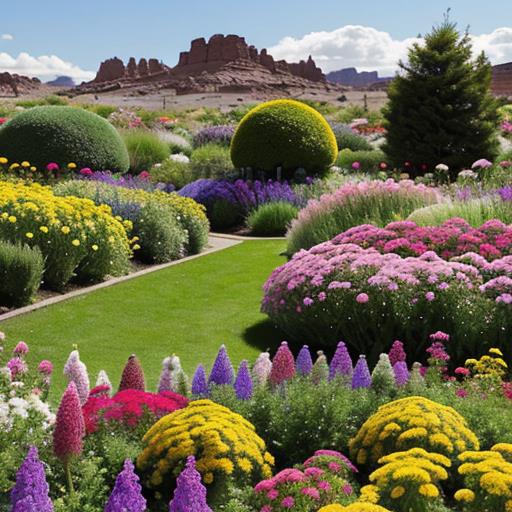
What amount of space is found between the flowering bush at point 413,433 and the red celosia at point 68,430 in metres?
1.25

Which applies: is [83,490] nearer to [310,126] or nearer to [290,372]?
[290,372]

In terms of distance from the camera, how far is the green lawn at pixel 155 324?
6.27 m

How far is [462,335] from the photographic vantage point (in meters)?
5.83

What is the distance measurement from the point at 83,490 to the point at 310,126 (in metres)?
12.8

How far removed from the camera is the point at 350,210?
9.43m

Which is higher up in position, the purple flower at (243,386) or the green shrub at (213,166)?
the green shrub at (213,166)

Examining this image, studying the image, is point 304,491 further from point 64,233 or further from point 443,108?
point 443,108

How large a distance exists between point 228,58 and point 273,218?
153 m

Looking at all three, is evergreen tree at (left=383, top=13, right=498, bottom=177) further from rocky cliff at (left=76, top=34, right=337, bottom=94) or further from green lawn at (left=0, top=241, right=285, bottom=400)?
rocky cliff at (left=76, top=34, right=337, bottom=94)

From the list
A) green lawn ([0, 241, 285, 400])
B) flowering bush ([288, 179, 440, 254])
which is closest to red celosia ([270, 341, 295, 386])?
green lawn ([0, 241, 285, 400])

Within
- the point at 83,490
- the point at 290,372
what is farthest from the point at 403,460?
the point at 290,372

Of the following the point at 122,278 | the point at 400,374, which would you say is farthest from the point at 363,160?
the point at 400,374

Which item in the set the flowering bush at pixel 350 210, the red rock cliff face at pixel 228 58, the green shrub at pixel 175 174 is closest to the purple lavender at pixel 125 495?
the flowering bush at pixel 350 210

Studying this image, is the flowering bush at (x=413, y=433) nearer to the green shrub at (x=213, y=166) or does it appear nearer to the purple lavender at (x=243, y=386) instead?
the purple lavender at (x=243, y=386)
